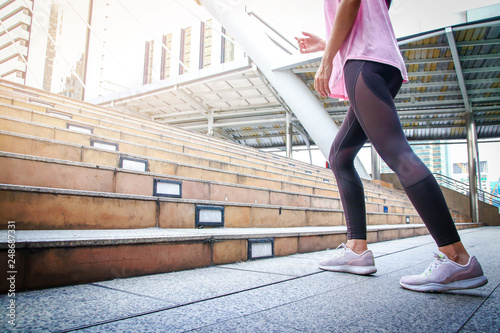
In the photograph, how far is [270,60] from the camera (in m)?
11.4

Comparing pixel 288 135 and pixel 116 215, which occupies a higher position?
pixel 288 135

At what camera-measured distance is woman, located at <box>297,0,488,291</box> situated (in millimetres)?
1280

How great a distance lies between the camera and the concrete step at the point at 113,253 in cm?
118

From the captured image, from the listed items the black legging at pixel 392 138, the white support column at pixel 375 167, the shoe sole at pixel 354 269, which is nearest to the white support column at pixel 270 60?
the white support column at pixel 375 167

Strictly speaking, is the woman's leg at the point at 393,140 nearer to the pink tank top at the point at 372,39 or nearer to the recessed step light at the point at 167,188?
the pink tank top at the point at 372,39

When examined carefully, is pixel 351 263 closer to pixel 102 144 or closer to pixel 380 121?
pixel 380 121

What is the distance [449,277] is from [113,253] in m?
1.44

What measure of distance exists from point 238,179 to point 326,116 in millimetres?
8946

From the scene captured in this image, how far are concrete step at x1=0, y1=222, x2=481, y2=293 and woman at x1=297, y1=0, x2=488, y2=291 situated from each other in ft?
2.09

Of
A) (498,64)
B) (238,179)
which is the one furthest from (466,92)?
(238,179)

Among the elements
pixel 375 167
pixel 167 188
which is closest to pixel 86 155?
pixel 167 188

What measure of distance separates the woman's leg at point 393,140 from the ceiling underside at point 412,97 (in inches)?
361

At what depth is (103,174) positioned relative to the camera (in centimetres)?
225

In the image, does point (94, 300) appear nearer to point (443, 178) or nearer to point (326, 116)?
point (326, 116)
